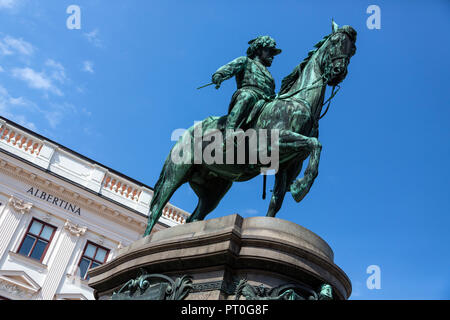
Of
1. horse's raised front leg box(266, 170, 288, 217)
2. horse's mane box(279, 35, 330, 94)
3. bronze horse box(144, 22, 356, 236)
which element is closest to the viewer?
bronze horse box(144, 22, 356, 236)

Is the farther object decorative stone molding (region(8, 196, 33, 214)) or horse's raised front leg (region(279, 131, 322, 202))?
decorative stone molding (region(8, 196, 33, 214))

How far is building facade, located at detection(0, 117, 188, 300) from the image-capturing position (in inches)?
811

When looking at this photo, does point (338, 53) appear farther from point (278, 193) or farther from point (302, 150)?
point (278, 193)

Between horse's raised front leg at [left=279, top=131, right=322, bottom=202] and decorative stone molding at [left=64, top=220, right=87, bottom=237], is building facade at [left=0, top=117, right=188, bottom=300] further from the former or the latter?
horse's raised front leg at [left=279, top=131, right=322, bottom=202]

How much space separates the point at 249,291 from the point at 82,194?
1907 centimetres

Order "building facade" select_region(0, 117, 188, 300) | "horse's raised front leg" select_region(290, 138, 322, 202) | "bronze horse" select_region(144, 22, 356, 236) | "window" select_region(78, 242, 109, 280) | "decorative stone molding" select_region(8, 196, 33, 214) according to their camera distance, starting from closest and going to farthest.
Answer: "horse's raised front leg" select_region(290, 138, 322, 202) < "bronze horse" select_region(144, 22, 356, 236) < "building facade" select_region(0, 117, 188, 300) < "decorative stone molding" select_region(8, 196, 33, 214) < "window" select_region(78, 242, 109, 280)

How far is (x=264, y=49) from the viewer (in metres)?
7.66

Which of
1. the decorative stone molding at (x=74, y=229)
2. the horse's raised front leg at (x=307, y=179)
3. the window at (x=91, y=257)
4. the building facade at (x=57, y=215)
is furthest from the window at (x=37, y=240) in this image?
the horse's raised front leg at (x=307, y=179)

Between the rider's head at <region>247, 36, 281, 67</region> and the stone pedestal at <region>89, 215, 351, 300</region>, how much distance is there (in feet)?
10.9

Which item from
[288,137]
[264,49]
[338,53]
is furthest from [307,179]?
[264,49]

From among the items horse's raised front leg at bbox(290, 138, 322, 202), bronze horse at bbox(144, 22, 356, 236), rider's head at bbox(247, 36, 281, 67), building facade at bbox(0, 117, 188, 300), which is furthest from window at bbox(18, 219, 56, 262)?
horse's raised front leg at bbox(290, 138, 322, 202)

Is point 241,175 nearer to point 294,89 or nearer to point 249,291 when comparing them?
point 294,89

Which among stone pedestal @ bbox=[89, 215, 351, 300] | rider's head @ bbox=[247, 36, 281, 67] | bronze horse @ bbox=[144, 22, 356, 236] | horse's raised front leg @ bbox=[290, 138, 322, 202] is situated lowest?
stone pedestal @ bbox=[89, 215, 351, 300]
